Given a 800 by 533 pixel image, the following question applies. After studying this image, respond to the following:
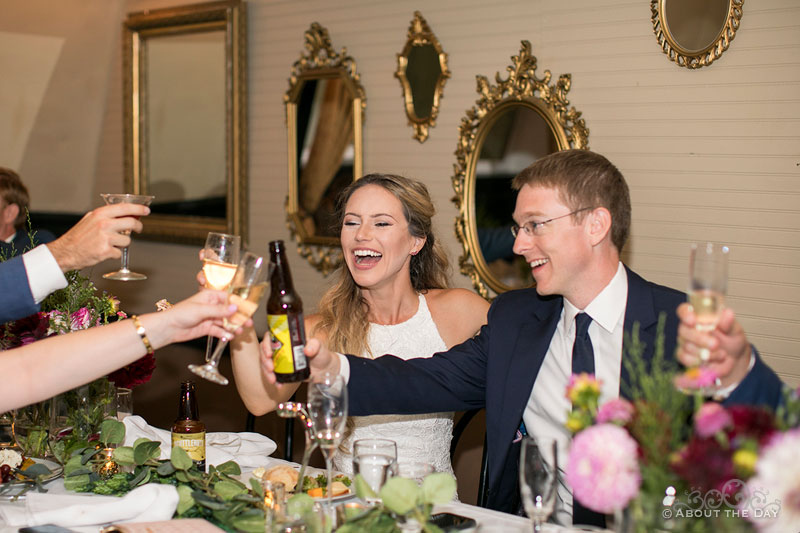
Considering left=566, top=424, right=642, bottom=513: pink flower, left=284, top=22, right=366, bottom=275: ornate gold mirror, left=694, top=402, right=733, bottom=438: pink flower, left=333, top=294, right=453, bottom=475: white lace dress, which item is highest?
left=284, top=22, right=366, bottom=275: ornate gold mirror

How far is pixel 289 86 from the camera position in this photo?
521 centimetres

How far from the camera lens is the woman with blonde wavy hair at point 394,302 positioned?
294cm

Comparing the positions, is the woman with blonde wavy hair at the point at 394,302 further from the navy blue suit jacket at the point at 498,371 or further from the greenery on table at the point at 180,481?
the greenery on table at the point at 180,481

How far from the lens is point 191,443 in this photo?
7.02 feet

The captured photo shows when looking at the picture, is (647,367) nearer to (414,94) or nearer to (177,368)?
(414,94)

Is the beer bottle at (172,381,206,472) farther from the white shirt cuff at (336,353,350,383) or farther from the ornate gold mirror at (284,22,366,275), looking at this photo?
the ornate gold mirror at (284,22,366,275)

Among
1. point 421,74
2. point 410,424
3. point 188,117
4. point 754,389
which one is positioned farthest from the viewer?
point 188,117

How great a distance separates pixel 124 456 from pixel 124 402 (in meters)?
0.65

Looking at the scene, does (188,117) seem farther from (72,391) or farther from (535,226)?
(535,226)

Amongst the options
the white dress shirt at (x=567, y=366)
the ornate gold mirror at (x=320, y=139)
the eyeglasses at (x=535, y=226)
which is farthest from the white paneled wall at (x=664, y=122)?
the eyeglasses at (x=535, y=226)

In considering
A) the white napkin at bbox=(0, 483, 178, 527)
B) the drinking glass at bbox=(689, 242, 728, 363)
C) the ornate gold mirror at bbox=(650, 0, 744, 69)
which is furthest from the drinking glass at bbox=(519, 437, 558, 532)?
the ornate gold mirror at bbox=(650, 0, 744, 69)

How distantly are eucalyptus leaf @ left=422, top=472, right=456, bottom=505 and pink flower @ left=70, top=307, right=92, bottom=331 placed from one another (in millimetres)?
1324

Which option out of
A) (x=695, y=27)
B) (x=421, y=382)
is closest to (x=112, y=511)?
(x=421, y=382)

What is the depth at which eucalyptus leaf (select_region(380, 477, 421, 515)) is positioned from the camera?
1.54 meters
